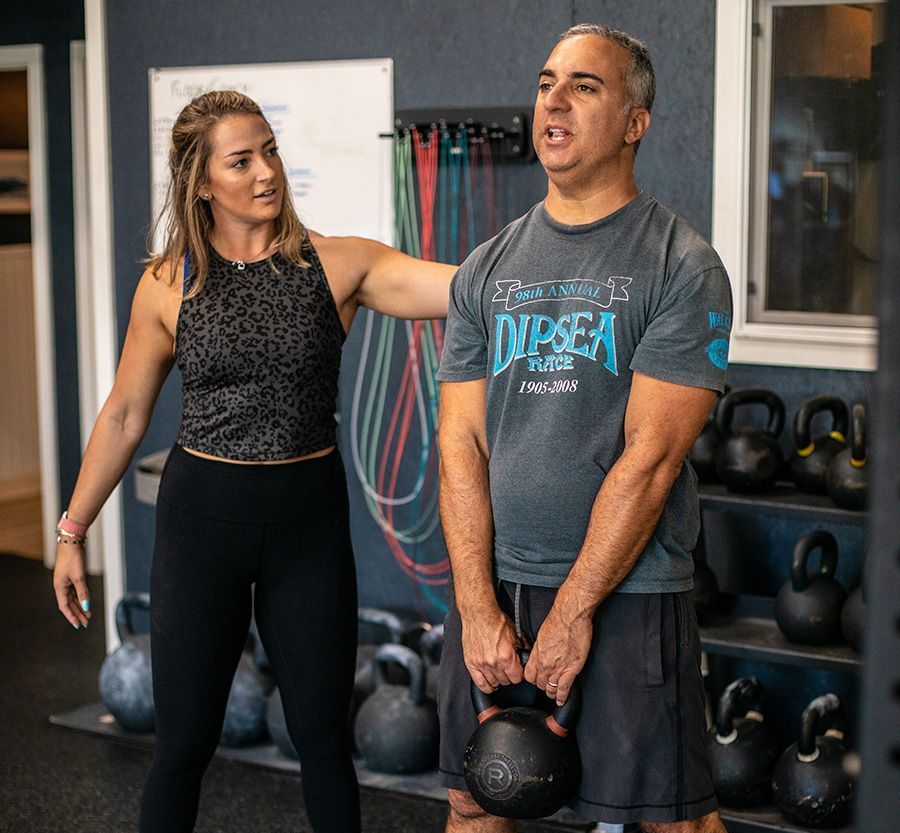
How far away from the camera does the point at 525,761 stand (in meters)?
1.66

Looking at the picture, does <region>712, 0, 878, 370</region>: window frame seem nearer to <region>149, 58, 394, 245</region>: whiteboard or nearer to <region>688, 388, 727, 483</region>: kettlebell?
<region>688, 388, 727, 483</region>: kettlebell

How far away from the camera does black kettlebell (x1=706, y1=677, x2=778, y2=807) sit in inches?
106

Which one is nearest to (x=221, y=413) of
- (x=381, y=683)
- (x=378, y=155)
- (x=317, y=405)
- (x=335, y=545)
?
(x=317, y=405)

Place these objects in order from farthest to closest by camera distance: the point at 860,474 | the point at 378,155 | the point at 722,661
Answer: the point at 378,155 → the point at 722,661 → the point at 860,474

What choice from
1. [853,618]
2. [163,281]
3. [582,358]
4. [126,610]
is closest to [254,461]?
[163,281]

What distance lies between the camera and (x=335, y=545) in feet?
6.68

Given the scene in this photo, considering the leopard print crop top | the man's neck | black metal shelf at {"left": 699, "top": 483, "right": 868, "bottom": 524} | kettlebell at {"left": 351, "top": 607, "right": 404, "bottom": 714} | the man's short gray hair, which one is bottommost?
kettlebell at {"left": 351, "top": 607, "right": 404, "bottom": 714}

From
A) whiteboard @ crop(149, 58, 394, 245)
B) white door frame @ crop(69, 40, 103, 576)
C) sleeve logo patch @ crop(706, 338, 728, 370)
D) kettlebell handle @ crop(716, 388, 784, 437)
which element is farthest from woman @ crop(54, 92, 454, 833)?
white door frame @ crop(69, 40, 103, 576)

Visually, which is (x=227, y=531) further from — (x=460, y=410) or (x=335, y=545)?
(x=460, y=410)

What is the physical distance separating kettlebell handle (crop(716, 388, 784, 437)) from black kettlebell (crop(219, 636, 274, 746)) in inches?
52.5

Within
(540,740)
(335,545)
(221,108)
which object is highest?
(221,108)

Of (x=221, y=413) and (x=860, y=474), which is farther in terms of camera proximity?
(x=860, y=474)

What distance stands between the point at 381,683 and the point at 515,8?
1729 mm

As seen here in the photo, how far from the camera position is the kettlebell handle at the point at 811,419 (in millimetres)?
2701
